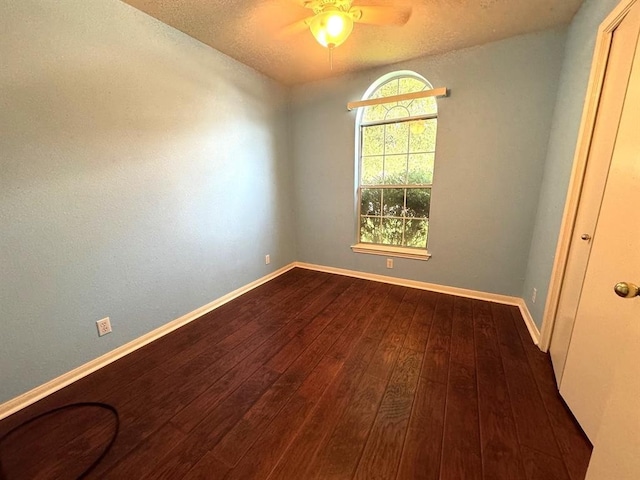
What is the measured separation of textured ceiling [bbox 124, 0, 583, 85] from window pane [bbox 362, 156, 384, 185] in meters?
0.98

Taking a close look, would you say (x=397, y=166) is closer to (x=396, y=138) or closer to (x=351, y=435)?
(x=396, y=138)

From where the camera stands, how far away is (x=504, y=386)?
61.1 inches

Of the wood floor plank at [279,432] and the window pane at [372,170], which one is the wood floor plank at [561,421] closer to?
the wood floor plank at [279,432]

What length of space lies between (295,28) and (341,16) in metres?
0.49

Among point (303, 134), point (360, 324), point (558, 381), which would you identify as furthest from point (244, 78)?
point (558, 381)

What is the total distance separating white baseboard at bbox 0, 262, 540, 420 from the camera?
152 cm

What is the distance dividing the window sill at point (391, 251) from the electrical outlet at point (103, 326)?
8.17 feet

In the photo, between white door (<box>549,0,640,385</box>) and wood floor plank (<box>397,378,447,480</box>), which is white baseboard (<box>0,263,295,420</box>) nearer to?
wood floor plank (<box>397,378,447,480</box>)

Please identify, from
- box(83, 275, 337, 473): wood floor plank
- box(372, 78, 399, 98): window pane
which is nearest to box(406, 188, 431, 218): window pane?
box(372, 78, 399, 98): window pane

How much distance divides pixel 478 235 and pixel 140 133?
10.2 ft

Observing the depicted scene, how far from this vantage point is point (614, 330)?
41.8 inches

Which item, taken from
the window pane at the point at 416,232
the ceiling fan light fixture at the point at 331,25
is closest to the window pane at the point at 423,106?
the window pane at the point at 416,232

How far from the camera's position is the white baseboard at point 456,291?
2157mm

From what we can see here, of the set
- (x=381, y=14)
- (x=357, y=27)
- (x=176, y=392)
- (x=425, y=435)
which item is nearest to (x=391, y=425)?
(x=425, y=435)
